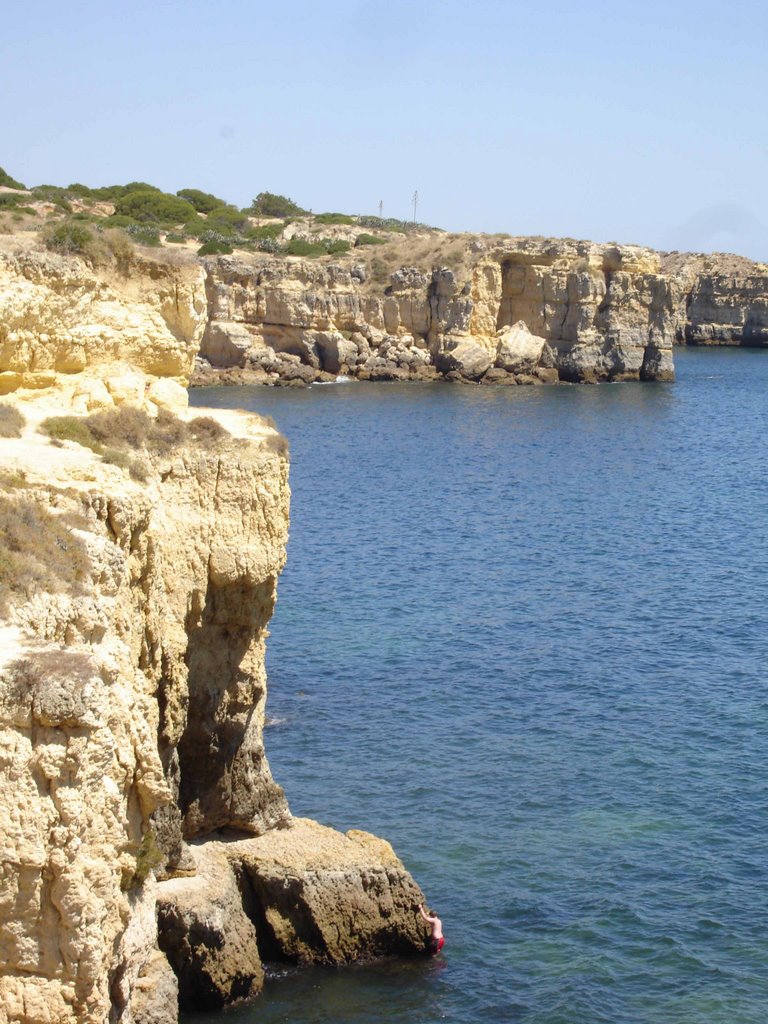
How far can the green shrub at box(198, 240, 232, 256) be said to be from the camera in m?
101

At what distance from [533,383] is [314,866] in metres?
81.1

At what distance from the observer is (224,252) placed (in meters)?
101

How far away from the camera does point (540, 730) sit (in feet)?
87.5

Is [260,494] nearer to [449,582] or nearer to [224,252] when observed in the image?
[449,582]

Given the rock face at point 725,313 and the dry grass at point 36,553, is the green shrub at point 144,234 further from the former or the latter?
the dry grass at point 36,553

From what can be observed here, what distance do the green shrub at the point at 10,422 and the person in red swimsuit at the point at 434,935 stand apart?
8398 mm

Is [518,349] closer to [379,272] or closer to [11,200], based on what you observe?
[379,272]

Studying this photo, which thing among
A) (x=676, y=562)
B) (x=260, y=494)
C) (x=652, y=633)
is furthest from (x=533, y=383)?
(x=260, y=494)

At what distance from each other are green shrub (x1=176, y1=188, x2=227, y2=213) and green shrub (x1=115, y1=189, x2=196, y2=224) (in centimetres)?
1137

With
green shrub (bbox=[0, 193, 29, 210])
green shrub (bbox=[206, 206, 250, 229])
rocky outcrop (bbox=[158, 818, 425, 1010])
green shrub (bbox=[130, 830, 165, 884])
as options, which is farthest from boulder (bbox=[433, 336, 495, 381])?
green shrub (bbox=[130, 830, 165, 884])

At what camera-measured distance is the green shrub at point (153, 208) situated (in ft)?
366

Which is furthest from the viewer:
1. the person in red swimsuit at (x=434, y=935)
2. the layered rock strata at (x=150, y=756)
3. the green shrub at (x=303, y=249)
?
the green shrub at (x=303, y=249)

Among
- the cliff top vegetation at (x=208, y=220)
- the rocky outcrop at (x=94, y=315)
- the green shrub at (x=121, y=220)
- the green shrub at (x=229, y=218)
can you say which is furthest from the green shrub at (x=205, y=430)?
the green shrub at (x=229, y=218)

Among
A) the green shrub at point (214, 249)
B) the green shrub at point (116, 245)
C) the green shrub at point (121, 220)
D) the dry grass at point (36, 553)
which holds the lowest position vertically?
the dry grass at point (36, 553)
